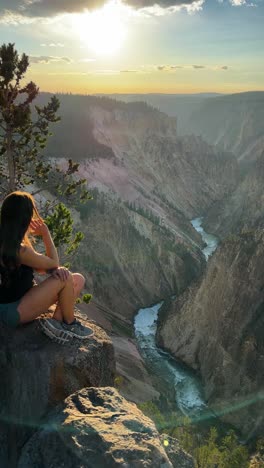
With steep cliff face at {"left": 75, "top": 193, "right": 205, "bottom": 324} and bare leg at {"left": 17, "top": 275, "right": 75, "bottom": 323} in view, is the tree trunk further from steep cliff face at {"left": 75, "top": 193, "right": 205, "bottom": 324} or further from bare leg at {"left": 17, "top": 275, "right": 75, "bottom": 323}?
steep cliff face at {"left": 75, "top": 193, "right": 205, "bottom": 324}

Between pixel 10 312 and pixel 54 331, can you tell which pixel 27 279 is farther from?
pixel 54 331

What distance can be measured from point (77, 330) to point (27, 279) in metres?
1.15

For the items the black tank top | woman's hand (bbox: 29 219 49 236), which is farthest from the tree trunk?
the black tank top

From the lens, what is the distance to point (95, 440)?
213 inches

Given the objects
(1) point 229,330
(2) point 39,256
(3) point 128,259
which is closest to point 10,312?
(2) point 39,256

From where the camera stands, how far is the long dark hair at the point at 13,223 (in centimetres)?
653

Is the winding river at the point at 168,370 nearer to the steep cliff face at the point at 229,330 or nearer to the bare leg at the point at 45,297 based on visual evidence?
the steep cliff face at the point at 229,330

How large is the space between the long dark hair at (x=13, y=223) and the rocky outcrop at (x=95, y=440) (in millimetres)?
2056

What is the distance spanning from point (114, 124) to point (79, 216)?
158 feet

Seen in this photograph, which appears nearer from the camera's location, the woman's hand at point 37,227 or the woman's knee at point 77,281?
the woman's hand at point 37,227

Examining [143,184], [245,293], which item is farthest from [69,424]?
[143,184]

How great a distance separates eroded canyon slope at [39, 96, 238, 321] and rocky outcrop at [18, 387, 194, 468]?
135ft

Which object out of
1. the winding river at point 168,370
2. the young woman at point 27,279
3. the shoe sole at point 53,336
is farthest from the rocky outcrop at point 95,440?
the winding river at point 168,370

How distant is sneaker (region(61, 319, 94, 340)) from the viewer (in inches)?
290
